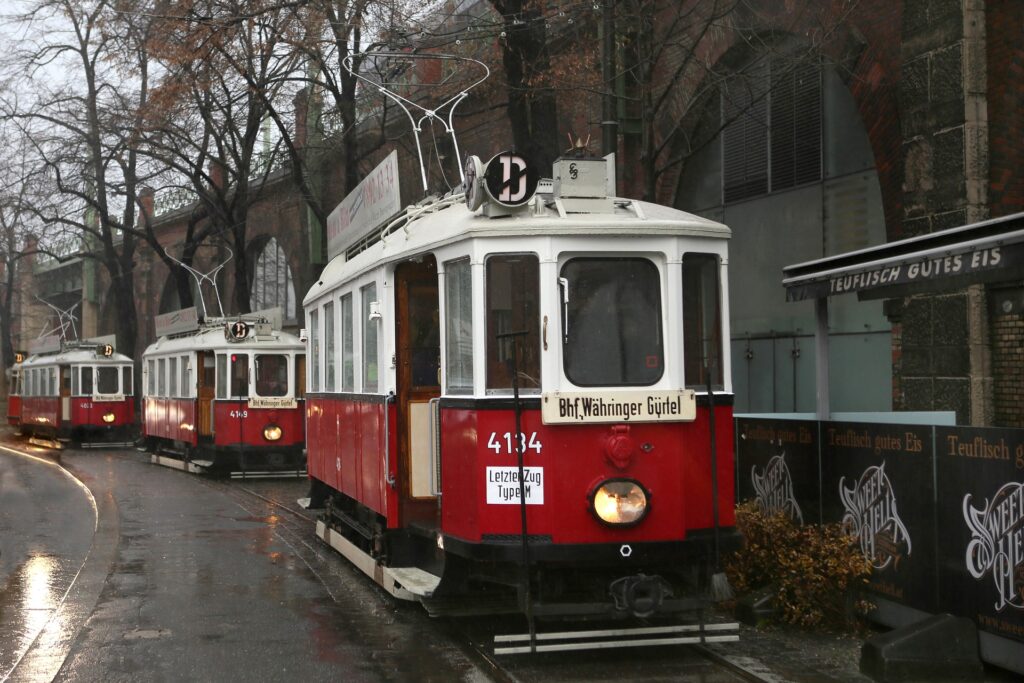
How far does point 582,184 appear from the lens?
7.99 metres

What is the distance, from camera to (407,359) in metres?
9.30

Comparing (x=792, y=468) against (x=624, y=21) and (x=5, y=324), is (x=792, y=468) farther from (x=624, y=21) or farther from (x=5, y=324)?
(x=5, y=324)

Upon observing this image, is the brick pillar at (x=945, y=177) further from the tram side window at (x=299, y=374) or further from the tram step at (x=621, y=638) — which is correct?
the tram side window at (x=299, y=374)

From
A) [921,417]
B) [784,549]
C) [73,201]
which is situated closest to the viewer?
[784,549]

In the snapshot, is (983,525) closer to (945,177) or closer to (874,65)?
(945,177)

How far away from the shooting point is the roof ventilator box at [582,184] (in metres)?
7.91

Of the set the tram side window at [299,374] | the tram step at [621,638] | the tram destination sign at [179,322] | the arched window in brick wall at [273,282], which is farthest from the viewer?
the arched window in brick wall at [273,282]

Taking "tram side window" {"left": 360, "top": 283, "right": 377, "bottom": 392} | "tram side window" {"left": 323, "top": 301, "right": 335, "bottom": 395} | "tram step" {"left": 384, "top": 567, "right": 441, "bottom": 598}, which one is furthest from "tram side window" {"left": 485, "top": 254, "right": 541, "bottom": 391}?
"tram side window" {"left": 323, "top": 301, "right": 335, "bottom": 395}

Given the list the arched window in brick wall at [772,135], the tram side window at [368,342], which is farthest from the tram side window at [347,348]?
the arched window in brick wall at [772,135]

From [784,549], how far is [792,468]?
1100mm

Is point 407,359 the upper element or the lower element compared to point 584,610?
upper

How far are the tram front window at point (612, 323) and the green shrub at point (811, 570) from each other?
72.0 inches

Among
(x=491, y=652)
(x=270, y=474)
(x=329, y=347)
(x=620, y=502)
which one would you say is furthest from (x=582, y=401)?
(x=270, y=474)

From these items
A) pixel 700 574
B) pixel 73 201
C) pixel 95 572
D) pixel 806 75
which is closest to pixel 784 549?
pixel 700 574
